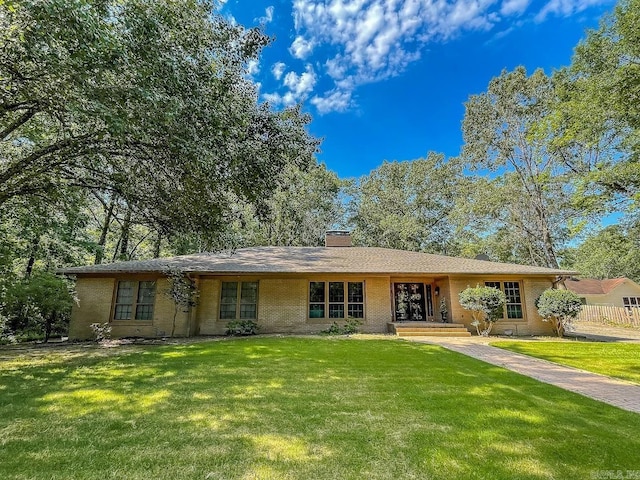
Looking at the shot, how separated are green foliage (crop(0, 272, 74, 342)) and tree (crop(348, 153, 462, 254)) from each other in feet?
75.3

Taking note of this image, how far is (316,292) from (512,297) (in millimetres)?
8380

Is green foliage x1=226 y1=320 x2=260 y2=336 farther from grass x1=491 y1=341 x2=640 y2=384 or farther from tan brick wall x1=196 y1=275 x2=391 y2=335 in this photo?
grass x1=491 y1=341 x2=640 y2=384

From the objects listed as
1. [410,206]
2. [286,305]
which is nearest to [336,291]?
[286,305]

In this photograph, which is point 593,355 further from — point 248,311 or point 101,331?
point 101,331

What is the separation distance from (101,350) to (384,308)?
10.1m

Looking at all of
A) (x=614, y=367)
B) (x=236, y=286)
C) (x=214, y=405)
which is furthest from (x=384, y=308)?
(x=214, y=405)

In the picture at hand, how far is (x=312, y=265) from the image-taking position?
13.4 m

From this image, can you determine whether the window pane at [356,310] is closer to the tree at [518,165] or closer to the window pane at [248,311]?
the window pane at [248,311]

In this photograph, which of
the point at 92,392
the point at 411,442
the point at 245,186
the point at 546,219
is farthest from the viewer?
the point at 546,219

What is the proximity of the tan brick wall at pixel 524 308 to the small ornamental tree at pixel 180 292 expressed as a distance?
10.4 meters

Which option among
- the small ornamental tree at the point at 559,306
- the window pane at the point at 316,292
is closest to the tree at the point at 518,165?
the small ornamental tree at the point at 559,306

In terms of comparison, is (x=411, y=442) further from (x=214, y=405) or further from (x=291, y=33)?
(x=291, y=33)

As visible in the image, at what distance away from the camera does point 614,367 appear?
279 inches

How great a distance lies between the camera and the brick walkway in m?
4.95
